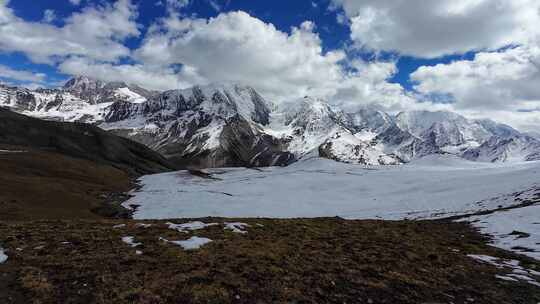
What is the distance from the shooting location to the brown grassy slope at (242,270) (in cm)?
1180

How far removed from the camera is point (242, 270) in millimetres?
14219

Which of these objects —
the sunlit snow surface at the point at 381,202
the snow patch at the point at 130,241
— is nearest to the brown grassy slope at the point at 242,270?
the snow patch at the point at 130,241

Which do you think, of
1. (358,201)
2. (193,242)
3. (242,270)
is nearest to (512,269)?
(242,270)

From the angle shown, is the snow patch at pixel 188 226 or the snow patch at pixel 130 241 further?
the snow patch at pixel 188 226

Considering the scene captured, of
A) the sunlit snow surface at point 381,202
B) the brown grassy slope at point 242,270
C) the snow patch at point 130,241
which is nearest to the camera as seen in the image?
the brown grassy slope at point 242,270

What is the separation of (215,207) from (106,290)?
43.3 meters

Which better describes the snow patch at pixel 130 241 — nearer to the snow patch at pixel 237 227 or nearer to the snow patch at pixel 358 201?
the snow patch at pixel 237 227

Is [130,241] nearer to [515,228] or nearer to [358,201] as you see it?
[515,228]

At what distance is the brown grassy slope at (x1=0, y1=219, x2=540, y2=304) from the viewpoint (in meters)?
11.8

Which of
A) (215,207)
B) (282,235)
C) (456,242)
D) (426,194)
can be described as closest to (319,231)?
(282,235)

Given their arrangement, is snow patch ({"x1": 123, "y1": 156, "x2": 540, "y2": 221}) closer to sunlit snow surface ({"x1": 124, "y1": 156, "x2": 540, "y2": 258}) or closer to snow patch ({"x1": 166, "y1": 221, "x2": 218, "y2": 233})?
sunlit snow surface ({"x1": 124, "y1": 156, "x2": 540, "y2": 258})

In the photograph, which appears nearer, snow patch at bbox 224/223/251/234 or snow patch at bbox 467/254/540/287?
snow patch at bbox 467/254/540/287

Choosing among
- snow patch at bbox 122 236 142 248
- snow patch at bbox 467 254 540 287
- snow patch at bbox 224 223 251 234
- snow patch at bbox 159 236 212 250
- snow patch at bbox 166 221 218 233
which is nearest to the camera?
snow patch at bbox 467 254 540 287

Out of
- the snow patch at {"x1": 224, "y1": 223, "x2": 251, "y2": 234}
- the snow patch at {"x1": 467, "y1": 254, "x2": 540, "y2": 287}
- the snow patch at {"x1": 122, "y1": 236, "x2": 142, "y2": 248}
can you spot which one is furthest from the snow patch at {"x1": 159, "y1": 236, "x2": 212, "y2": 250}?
the snow patch at {"x1": 467, "y1": 254, "x2": 540, "y2": 287}
